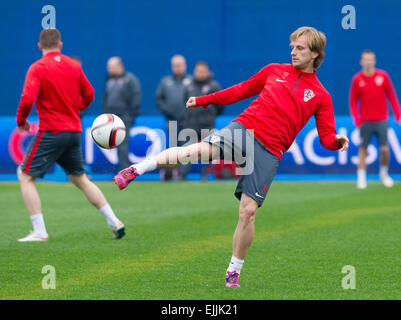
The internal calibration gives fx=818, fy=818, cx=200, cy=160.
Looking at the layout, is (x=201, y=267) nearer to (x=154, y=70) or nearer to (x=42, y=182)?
(x=42, y=182)

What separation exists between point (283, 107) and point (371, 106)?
910cm

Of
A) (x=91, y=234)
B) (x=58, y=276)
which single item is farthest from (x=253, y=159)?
(x=91, y=234)

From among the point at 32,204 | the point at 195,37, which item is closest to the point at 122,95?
the point at 195,37

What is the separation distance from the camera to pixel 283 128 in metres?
6.40

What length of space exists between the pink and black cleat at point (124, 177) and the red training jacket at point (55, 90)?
8.95 ft

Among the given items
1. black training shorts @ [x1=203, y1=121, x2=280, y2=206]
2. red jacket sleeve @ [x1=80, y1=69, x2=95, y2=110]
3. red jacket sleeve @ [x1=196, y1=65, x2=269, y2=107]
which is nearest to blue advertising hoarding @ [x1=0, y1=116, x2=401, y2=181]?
red jacket sleeve @ [x1=80, y1=69, x2=95, y2=110]

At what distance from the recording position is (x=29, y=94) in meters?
8.62

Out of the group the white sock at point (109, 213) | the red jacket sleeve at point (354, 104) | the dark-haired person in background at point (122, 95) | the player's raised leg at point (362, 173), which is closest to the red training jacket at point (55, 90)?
the white sock at point (109, 213)

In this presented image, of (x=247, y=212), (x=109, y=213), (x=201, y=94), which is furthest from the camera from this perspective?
(x=201, y=94)

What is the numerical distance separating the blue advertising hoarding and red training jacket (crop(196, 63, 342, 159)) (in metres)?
10.5

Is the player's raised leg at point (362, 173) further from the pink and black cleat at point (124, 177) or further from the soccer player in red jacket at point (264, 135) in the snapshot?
the pink and black cleat at point (124, 177)

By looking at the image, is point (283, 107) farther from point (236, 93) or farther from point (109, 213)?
point (109, 213)

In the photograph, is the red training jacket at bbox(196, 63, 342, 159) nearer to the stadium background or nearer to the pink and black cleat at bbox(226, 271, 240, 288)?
the pink and black cleat at bbox(226, 271, 240, 288)

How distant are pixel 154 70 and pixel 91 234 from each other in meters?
11.6
